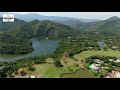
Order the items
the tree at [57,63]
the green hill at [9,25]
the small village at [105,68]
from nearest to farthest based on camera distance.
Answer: the small village at [105,68] → the green hill at [9,25] → the tree at [57,63]

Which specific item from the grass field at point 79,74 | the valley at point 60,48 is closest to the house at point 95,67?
the valley at point 60,48

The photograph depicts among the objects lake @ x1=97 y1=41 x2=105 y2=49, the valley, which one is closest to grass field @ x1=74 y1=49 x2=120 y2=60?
the valley

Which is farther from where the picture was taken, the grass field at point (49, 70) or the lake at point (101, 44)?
the lake at point (101, 44)

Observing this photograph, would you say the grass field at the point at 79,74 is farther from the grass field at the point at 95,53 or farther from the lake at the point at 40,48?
the lake at the point at 40,48

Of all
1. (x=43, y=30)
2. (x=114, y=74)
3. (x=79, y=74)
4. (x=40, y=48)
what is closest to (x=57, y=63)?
(x=40, y=48)

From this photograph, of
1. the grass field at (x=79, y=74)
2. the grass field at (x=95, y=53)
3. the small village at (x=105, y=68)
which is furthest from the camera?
the grass field at (x=95, y=53)

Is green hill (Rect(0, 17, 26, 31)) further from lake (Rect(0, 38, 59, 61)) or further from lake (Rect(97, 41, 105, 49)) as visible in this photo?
lake (Rect(97, 41, 105, 49))

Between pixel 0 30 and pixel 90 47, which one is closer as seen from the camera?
pixel 0 30
